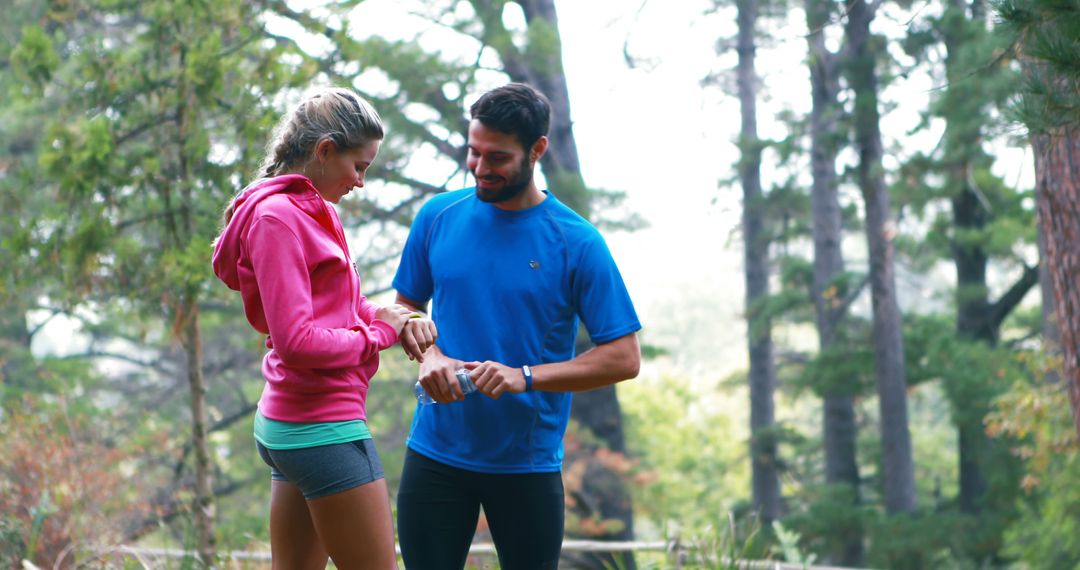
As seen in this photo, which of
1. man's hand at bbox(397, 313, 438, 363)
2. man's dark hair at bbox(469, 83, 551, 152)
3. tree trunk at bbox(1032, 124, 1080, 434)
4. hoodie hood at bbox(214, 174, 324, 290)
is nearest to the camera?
hoodie hood at bbox(214, 174, 324, 290)

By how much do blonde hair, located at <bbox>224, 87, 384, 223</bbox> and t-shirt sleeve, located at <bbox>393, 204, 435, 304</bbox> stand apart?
2.06ft

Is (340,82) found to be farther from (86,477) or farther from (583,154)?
(583,154)

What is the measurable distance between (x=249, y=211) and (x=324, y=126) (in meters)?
0.25

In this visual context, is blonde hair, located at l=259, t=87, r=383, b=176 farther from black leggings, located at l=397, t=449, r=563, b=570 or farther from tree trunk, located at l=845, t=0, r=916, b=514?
tree trunk, located at l=845, t=0, r=916, b=514

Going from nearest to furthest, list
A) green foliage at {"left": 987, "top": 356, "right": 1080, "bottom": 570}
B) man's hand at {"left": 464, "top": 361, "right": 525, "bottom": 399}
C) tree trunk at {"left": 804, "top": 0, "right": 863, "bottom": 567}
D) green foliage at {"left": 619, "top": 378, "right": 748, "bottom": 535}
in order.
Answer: man's hand at {"left": 464, "top": 361, "right": 525, "bottom": 399}, green foliage at {"left": 987, "top": 356, "right": 1080, "bottom": 570}, tree trunk at {"left": 804, "top": 0, "right": 863, "bottom": 567}, green foliage at {"left": 619, "top": 378, "right": 748, "bottom": 535}

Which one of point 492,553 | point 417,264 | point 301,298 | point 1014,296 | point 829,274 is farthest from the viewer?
point 829,274

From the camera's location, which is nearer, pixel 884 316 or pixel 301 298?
pixel 301 298

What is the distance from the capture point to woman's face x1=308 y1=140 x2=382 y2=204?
8.30 ft

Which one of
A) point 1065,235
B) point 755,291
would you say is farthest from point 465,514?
point 755,291

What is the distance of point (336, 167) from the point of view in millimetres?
2541

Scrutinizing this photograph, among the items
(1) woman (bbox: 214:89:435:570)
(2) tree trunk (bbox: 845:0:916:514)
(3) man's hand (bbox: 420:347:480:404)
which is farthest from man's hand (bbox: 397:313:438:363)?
(2) tree trunk (bbox: 845:0:916:514)

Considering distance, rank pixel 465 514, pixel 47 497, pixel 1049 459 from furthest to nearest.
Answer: pixel 1049 459
pixel 47 497
pixel 465 514

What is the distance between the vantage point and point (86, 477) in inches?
287

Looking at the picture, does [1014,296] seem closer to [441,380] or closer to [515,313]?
[515,313]
